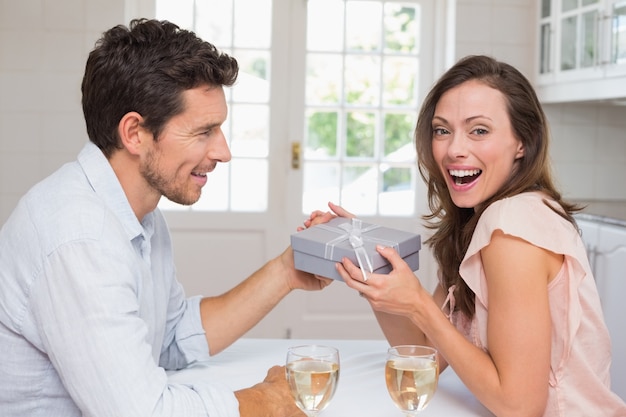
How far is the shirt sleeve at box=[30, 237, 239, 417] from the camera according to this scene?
1.23 metres

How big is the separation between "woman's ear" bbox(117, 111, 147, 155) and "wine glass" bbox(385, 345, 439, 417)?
0.65m

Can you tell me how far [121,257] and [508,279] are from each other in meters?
0.63

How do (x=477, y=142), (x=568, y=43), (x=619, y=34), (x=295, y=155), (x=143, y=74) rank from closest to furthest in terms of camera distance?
(x=143, y=74)
(x=477, y=142)
(x=619, y=34)
(x=568, y=43)
(x=295, y=155)

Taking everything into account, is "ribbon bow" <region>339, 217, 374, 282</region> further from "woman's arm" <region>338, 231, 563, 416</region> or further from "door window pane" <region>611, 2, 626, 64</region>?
"door window pane" <region>611, 2, 626, 64</region>

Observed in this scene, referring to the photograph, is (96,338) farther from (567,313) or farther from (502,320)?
(567,313)

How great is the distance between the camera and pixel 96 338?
1.23 m

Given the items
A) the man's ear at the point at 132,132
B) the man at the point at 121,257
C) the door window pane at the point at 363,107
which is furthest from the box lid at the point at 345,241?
the door window pane at the point at 363,107

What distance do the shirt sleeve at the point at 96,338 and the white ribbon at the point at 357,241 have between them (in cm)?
34

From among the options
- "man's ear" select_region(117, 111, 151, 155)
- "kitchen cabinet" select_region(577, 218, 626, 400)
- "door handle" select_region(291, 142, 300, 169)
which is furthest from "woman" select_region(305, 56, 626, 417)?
"door handle" select_region(291, 142, 300, 169)

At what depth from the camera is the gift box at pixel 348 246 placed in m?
1.38

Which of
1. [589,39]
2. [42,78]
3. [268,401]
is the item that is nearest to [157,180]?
[268,401]

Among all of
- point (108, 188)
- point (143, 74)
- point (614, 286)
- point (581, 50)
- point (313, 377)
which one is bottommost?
point (614, 286)

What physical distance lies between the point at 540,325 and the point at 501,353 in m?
0.08

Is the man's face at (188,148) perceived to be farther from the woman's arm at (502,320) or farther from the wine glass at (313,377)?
the wine glass at (313,377)
